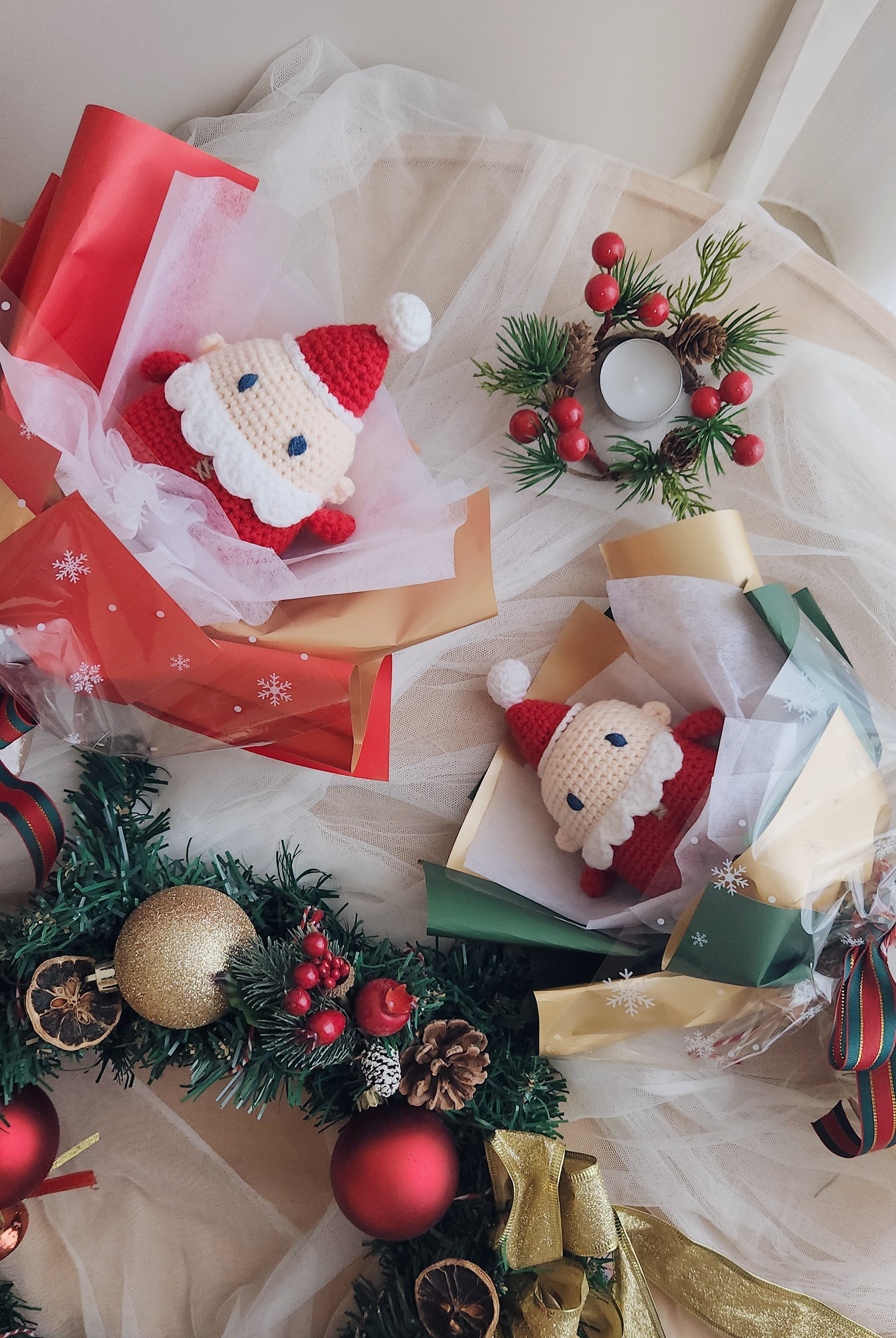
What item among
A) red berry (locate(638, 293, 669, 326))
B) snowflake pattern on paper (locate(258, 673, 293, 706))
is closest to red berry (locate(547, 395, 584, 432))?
red berry (locate(638, 293, 669, 326))

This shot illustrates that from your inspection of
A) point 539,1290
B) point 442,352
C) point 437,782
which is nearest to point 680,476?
point 442,352

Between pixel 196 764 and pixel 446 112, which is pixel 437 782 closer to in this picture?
pixel 196 764

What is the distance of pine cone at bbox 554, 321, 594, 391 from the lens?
890 mm

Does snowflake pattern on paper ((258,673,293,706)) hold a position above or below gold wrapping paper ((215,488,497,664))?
below

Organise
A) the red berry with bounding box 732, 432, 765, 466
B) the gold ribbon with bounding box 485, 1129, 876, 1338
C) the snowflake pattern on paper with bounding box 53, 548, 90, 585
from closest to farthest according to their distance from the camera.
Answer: the snowflake pattern on paper with bounding box 53, 548, 90, 585
the gold ribbon with bounding box 485, 1129, 876, 1338
the red berry with bounding box 732, 432, 765, 466

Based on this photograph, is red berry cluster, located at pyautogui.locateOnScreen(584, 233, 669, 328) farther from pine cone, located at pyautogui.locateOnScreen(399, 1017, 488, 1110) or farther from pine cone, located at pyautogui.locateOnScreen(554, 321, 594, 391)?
pine cone, located at pyautogui.locateOnScreen(399, 1017, 488, 1110)

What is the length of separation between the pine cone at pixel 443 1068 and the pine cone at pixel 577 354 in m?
0.66

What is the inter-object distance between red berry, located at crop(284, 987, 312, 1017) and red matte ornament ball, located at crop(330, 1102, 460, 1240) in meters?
0.16

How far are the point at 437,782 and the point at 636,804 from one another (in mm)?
218

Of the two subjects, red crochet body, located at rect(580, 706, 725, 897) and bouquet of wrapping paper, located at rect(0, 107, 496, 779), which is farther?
red crochet body, located at rect(580, 706, 725, 897)

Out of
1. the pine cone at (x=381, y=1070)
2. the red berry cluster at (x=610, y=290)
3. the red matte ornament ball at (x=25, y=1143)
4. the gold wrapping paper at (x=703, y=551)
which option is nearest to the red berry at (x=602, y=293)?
the red berry cluster at (x=610, y=290)

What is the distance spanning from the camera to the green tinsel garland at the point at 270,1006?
75 cm

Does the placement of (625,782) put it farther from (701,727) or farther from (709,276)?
(709,276)

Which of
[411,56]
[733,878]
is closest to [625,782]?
[733,878]
